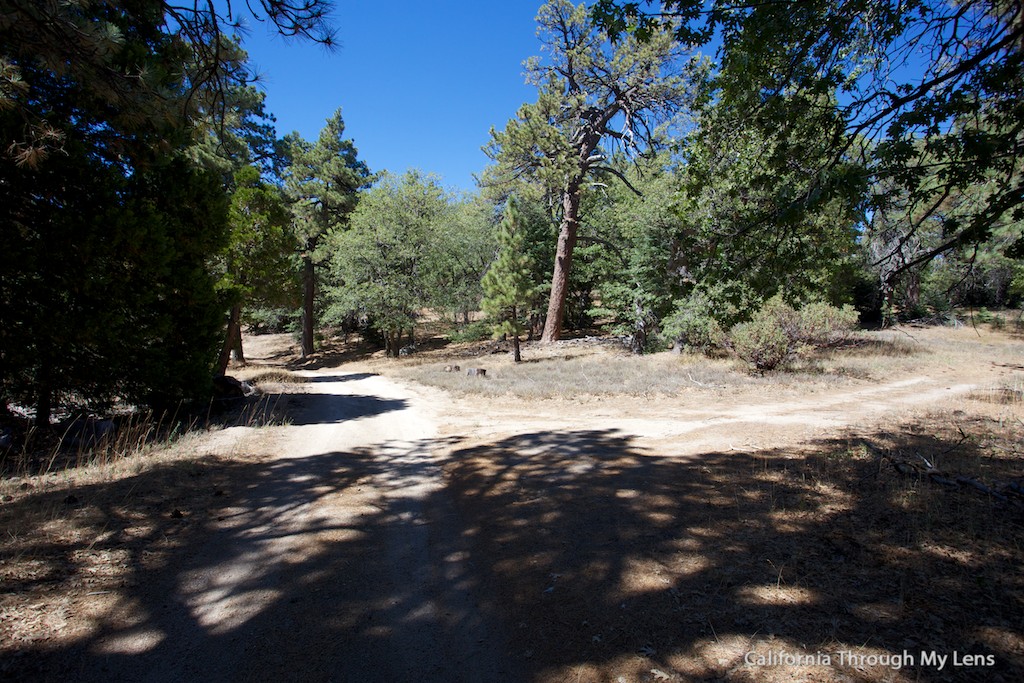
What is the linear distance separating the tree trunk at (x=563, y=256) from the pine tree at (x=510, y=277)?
4556mm

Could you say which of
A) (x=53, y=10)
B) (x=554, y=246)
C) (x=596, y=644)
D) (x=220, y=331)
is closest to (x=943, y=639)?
(x=596, y=644)

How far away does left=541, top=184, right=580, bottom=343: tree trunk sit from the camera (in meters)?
24.0

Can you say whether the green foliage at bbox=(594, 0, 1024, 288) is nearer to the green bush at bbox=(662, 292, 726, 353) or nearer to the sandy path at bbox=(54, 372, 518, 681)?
the sandy path at bbox=(54, 372, 518, 681)

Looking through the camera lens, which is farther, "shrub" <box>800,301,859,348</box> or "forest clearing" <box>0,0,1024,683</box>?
"shrub" <box>800,301,859,348</box>

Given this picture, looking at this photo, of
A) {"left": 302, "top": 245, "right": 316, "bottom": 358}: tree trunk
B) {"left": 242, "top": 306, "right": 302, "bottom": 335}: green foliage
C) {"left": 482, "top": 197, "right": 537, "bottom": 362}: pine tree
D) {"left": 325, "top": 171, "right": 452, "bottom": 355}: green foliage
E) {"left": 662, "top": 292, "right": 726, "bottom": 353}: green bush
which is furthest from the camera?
{"left": 302, "top": 245, "right": 316, "bottom": 358}: tree trunk

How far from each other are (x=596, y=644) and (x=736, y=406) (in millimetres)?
9366

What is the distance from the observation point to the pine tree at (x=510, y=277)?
795 inches

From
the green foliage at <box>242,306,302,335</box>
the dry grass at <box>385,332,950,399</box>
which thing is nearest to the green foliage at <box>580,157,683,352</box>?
the dry grass at <box>385,332,950,399</box>

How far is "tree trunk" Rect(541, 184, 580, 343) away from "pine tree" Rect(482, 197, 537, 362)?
179 inches

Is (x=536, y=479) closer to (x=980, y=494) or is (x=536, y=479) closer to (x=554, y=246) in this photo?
(x=980, y=494)

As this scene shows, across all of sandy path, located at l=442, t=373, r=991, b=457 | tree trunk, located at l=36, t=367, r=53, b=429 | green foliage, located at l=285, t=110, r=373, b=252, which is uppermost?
green foliage, located at l=285, t=110, r=373, b=252

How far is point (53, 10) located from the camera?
13.2 ft

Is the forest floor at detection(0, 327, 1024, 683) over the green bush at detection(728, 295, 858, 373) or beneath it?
beneath

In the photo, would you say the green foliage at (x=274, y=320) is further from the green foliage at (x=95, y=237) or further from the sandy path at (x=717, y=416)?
the sandy path at (x=717, y=416)
